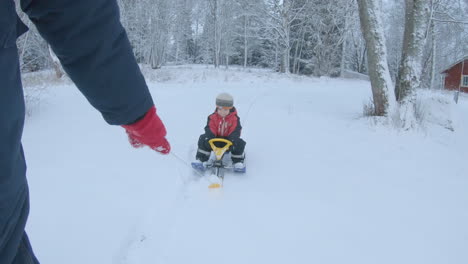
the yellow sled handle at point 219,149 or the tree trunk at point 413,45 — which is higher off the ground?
the tree trunk at point 413,45

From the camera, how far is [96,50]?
91 cm

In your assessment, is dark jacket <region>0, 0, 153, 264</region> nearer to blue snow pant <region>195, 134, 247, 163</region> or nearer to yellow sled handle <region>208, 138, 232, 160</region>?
yellow sled handle <region>208, 138, 232, 160</region>

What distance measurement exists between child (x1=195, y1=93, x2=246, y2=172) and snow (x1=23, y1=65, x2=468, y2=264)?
26cm

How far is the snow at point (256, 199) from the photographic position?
212cm

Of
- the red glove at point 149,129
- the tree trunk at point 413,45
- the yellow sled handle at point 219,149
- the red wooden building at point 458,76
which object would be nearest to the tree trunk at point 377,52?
the tree trunk at point 413,45

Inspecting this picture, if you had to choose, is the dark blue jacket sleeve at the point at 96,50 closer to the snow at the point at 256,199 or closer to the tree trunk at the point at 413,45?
the snow at the point at 256,199

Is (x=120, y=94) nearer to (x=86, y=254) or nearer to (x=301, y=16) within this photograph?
(x=86, y=254)

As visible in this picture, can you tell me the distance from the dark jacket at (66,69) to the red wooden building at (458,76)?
3149cm

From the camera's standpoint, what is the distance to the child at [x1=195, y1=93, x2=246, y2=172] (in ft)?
12.0

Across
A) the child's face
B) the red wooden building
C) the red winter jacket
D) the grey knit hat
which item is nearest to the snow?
the red winter jacket

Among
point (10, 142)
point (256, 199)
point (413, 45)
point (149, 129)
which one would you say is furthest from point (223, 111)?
point (413, 45)

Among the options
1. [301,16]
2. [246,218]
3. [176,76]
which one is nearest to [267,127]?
[246,218]

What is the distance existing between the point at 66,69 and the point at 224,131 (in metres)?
2.94

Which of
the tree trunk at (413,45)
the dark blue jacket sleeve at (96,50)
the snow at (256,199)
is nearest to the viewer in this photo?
the dark blue jacket sleeve at (96,50)
